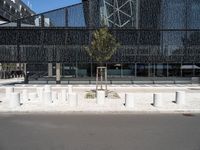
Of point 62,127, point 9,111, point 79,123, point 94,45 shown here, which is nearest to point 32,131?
point 62,127

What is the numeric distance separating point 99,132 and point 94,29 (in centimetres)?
2420

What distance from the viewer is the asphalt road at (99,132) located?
935cm

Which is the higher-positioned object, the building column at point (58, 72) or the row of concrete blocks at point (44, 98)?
the building column at point (58, 72)

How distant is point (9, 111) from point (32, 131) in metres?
5.51

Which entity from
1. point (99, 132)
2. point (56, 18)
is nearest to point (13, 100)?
point (99, 132)

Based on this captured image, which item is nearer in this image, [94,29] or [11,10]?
[94,29]

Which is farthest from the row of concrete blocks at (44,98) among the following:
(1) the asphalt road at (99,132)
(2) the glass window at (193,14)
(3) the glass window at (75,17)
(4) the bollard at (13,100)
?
(2) the glass window at (193,14)

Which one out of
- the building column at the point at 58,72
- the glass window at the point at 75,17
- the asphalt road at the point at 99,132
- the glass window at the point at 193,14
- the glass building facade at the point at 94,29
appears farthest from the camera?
the building column at the point at 58,72

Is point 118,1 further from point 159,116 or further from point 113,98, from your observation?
point 159,116

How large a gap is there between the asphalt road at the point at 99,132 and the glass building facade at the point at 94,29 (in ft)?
63.0

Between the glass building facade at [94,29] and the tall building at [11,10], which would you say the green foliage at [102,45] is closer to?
the glass building facade at [94,29]

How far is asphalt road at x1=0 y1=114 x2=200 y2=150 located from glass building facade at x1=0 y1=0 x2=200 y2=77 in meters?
19.2

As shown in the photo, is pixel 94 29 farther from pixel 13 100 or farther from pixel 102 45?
pixel 13 100

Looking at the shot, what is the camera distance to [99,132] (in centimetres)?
1127
